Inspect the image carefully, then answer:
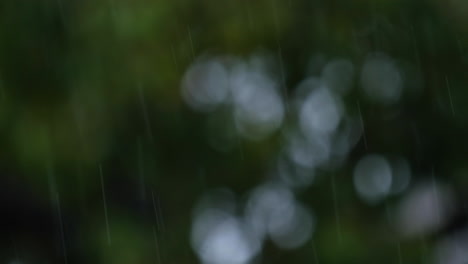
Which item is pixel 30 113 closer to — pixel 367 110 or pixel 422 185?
pixel 367 110

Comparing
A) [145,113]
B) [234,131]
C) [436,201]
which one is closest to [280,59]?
[234,131]

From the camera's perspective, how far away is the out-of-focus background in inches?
84.4

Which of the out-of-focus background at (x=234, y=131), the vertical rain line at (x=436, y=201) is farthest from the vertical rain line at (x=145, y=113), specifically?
the vertical rain line at (x=436, y=201)

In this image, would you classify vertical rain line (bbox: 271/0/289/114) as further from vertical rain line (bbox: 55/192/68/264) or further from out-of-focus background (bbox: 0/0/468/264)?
vertical rain line (bbox: 55/192/68/264)

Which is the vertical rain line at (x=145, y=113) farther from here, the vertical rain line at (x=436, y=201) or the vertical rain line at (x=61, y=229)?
the vertical rain line at (x=436, y=201)

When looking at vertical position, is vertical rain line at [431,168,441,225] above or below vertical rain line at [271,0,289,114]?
below

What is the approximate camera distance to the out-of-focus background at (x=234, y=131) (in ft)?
7.03

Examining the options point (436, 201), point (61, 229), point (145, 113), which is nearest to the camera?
point (145, 113)

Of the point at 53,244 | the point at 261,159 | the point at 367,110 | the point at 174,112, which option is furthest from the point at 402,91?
the point at 53,244

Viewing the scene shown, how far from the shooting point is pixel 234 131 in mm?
2367

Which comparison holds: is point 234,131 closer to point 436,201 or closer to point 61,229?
point 61,229

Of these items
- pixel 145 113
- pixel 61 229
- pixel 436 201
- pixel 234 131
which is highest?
pixel 145 113

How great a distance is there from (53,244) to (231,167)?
0.44m

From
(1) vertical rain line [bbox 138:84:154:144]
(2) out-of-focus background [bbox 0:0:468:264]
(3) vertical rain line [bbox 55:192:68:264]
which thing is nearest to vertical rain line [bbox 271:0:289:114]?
(2) out-of-focus background [bbox 0:0:468:264]
